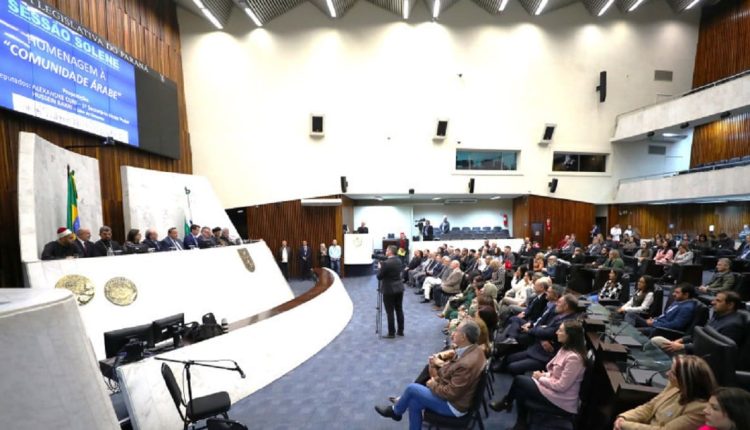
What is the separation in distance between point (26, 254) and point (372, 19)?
12.1m

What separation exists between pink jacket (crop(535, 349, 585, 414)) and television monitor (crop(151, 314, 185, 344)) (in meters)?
3.22

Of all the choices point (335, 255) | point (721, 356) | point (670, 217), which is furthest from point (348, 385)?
point (670, 217)

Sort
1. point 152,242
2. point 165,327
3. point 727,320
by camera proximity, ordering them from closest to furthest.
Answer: point 727,320 → point 165,327 → point 152,242

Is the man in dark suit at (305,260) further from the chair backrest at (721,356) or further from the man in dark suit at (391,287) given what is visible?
the chair backrest at (721,356)

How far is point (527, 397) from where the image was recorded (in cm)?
283

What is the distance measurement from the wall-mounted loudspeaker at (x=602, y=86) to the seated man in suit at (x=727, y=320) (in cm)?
1281

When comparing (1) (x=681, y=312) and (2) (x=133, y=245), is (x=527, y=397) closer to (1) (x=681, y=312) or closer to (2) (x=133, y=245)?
(1) (x=681, y=312)

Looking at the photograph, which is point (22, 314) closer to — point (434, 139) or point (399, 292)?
point (399, 292)

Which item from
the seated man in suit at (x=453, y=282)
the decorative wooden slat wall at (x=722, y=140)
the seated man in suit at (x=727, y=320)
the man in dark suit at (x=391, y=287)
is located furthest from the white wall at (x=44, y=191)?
the decorative wooden slat wall at (x=722, y=140)

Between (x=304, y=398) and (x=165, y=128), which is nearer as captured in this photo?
(x=304, y=398)

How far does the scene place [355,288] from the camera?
9742mm

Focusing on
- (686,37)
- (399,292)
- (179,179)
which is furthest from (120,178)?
(686,37)

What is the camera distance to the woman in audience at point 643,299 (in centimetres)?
480

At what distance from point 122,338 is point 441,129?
38.3ft
